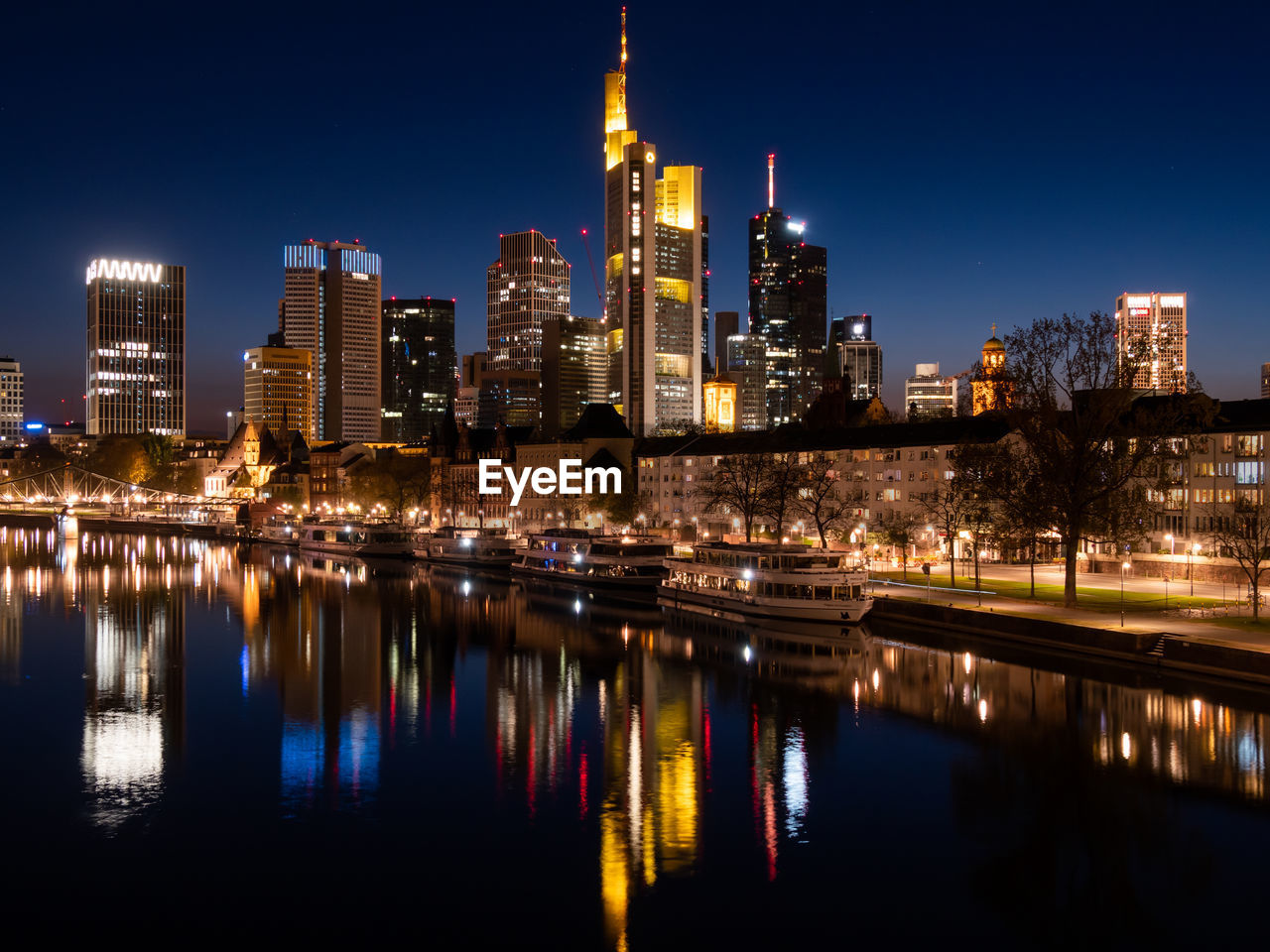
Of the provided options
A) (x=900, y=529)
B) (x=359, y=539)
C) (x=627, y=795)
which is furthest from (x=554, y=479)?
(x=627, y=795)

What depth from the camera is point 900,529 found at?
8669 centimetres

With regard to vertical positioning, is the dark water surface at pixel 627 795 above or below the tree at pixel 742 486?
below

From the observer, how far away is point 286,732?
40.8 metres

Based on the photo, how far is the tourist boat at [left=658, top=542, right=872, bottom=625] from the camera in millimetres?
62938

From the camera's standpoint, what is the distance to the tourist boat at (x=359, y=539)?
120062 mm

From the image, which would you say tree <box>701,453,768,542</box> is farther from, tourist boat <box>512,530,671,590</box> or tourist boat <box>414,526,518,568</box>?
tourist boat <box>414,526,518,568</box>

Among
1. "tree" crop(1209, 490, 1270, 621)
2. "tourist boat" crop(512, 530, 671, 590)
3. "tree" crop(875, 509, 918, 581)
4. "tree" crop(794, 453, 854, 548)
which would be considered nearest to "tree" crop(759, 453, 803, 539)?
"tree" crop(794, 453, 854, 548)

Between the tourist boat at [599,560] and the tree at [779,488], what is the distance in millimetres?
12387

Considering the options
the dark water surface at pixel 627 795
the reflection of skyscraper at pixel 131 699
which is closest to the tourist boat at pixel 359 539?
the reflection of skyscraper at pixel 131 699

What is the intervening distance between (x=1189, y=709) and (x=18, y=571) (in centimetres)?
10142

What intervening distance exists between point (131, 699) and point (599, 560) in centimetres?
4510

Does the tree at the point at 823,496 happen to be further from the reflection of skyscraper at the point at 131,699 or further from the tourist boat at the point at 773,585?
the reflection of skyscraper at the point at 131,699

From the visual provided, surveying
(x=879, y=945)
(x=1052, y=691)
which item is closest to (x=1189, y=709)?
(x=1052, y=691)

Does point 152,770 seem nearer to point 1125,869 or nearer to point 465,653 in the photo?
point 465,653
